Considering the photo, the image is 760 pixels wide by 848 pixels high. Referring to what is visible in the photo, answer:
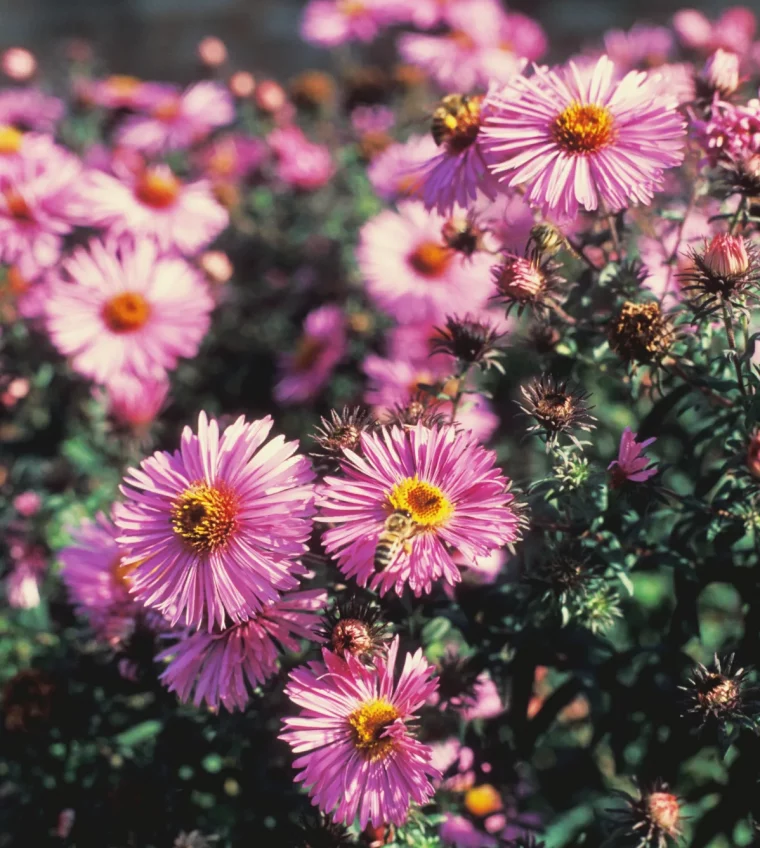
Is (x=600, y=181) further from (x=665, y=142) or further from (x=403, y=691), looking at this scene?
(x=403, y=691)

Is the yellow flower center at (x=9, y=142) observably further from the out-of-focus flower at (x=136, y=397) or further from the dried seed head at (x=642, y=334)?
the dried seed head at (x=642, y=334)

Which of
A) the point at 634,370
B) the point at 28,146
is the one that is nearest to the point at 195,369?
the point at 28,146

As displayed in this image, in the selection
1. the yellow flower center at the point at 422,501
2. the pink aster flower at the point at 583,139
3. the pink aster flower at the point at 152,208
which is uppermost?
the pink aster flower at the point at 152,208

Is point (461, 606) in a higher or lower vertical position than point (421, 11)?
lower

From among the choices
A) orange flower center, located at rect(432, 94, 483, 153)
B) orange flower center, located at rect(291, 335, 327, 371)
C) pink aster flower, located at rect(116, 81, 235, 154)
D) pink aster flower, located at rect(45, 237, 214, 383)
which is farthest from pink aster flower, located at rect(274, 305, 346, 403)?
orange flower center, located at rect(432, 94, 483, 153)

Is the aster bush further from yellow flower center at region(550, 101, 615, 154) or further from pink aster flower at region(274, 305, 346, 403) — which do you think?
pink aster flower at region(274, 305, 346, 403)

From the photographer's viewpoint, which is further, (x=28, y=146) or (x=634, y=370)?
(x=28, y=146)

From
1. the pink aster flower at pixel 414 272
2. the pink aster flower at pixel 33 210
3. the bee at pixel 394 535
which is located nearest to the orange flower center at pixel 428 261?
the pink aster flower at pixel 414 272
